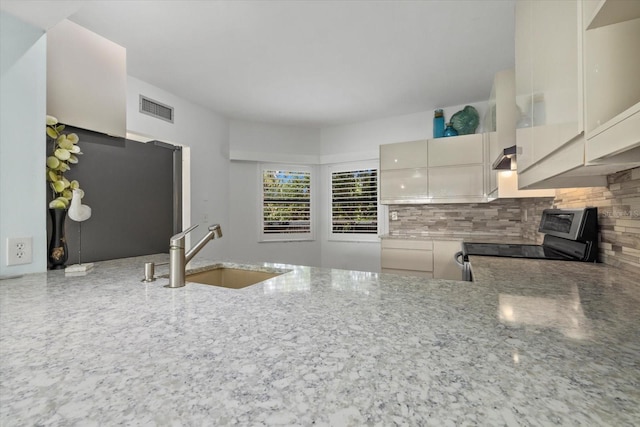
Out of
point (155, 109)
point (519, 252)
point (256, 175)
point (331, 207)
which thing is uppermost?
point (155, 109)

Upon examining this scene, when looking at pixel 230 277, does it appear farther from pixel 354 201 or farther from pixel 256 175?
pixel 354 201

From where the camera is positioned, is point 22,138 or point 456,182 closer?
point 22,138

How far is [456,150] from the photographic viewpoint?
320cm

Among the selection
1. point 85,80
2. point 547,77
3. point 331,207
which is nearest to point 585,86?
point 547,77

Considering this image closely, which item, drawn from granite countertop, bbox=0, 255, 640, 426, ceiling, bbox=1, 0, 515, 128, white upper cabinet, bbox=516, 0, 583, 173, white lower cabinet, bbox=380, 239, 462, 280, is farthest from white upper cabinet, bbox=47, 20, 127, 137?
white lower cabinet, bbox=380, 239, 462, 280

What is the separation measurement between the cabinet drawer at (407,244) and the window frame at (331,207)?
0.64 meters

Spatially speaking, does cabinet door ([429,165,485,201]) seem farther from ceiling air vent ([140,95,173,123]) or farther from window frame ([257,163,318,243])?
ceiling air vent ([140,95,173,123])

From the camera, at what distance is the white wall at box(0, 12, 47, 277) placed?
1.23 meters

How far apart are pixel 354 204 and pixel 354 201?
43mm

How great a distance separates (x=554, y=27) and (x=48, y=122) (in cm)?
207

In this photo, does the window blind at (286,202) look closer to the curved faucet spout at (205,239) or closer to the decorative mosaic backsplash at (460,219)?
the decorative mosaic backsplash at (460,219)

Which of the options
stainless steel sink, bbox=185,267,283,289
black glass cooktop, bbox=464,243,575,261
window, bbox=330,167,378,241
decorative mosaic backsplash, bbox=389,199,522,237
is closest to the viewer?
stainless steel sink, bbox=185,267,283,289

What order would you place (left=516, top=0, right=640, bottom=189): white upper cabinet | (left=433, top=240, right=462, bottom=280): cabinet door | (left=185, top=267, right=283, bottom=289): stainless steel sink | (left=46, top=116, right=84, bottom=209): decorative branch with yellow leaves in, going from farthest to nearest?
(left=433, top=240, right=462, bottom=280): cabinet door, (left=185, top=267, right=283, bottom=289): stainless steel sink, (left=46, top=116, right=84, bottom=209): decorative branch with yellow leaves, (left=516, top=0, right=640, bottom=189): white upper cabinet

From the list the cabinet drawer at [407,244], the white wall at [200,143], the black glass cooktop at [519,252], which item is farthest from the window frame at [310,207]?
the black glass cooktop at [519,252]
